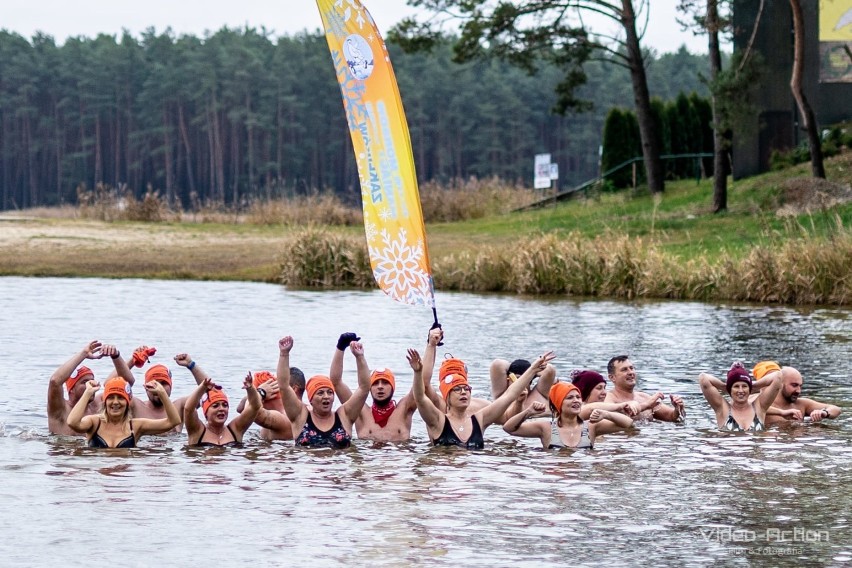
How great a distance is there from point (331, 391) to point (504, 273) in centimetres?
1657

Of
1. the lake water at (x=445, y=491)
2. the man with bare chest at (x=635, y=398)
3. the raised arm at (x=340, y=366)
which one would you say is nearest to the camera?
the lake water at (x=445, y=491)

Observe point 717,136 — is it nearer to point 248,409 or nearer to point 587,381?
point 587,381

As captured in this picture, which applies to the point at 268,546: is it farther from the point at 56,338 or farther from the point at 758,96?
the point at 758,96

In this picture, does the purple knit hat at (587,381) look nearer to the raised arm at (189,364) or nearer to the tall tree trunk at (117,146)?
the raised arm at (189,364)

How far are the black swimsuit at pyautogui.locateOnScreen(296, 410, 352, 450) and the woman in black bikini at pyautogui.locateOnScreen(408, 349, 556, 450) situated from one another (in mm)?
740

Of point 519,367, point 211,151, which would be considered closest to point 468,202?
point 519,367

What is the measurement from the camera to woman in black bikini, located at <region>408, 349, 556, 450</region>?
12.6 m

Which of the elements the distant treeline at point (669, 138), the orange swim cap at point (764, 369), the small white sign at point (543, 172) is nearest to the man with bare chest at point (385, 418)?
the orange swim cap at point (764, 369)

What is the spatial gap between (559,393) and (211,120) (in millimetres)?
100230

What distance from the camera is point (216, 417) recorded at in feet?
42.1

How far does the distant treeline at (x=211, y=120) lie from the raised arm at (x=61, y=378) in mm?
92202

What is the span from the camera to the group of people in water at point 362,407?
1262cm

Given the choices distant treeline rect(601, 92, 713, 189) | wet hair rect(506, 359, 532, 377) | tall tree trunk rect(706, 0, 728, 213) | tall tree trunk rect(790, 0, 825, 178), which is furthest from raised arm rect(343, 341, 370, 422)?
distant treeline rect(601, 92, 713, 189)

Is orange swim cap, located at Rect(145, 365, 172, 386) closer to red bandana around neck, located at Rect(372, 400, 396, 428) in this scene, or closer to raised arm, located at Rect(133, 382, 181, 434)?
raised arm, located at Rect(133, 382, 181, 434)
